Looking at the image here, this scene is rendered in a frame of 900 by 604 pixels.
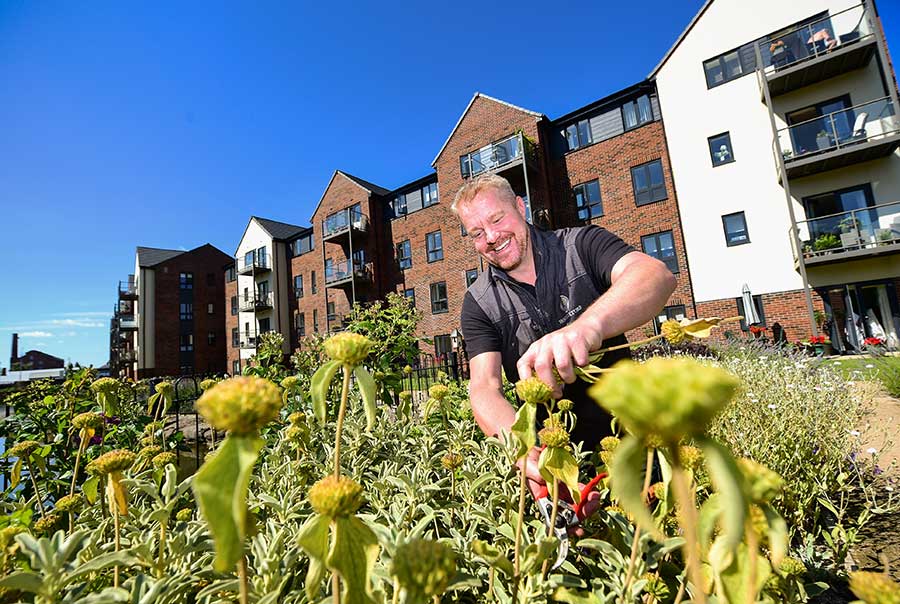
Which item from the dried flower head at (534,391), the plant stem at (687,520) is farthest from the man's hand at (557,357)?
the plant stem at (687,520)

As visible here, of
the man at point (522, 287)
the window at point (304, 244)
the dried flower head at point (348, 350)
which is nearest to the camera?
the dried flower head at point (348, 350)

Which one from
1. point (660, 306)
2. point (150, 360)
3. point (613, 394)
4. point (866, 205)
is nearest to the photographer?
point (613, 394)

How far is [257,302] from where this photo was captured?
101 feet

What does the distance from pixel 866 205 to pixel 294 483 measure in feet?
61.6

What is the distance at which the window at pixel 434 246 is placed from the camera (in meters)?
22.5

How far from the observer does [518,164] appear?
17.9 m

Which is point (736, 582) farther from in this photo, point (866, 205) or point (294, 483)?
point (866, 205)

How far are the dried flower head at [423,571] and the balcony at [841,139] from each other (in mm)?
17472

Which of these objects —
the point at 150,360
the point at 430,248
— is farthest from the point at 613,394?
the point at 150,360

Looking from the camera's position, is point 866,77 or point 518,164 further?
point 518,164

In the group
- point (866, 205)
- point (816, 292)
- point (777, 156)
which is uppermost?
point (777, 156)

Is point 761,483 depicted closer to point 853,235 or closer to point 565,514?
point 565,514

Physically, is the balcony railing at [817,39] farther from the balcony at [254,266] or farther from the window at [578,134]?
the balcony at [254,266]

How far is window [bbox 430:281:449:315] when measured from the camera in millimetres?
21953
